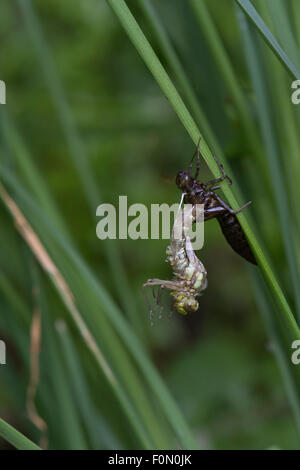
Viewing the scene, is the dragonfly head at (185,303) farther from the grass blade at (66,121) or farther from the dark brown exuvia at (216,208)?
the grass blade at (66,121)

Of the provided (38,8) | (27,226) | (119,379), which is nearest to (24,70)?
(38,8)

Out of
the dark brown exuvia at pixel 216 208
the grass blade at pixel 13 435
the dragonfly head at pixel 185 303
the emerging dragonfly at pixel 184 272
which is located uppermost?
the dark brown exuvia at pixel 216 208

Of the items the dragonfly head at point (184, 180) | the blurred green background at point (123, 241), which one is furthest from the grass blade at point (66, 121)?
the dragonfly head at point (184, 180)

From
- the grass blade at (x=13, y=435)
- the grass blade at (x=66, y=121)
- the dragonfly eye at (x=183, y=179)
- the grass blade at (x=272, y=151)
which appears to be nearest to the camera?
the grass blade at (x=13, y=435)

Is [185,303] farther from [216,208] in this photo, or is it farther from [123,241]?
[123,241]

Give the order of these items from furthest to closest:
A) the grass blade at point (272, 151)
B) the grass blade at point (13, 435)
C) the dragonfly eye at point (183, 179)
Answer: the dragonfly eye at point (183, 179)
the grass blade at point (272, 151)
the grass blade at point (13, 435)

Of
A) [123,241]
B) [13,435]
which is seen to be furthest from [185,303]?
[123,241]
